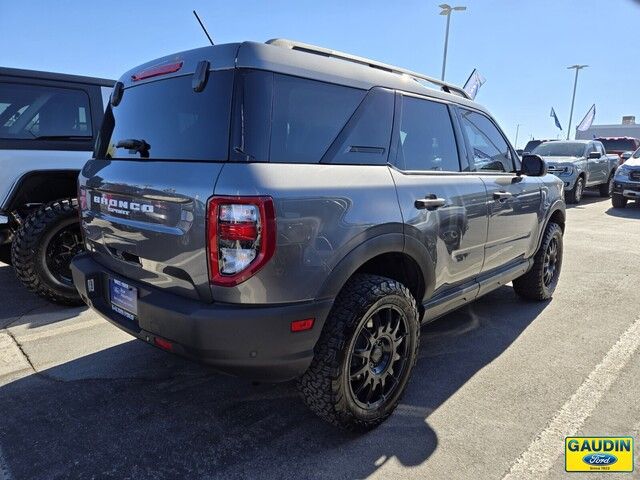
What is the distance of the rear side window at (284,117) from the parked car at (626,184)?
1241cm

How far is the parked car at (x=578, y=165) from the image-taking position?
1288cm

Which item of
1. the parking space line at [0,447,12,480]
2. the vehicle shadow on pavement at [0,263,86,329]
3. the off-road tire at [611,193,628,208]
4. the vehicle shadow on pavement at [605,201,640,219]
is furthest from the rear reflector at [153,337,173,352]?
the off-road tire at [611,193,628,208]

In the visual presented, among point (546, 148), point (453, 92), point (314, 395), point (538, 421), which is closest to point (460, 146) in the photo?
point (453, 92)

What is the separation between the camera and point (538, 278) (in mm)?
4445

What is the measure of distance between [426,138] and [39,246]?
11.2ft

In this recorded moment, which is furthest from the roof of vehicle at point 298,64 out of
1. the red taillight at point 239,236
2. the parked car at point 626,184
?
the parked car at point 626,184

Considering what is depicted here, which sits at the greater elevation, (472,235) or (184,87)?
(184,87)

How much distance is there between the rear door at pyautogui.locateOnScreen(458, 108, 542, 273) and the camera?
3418 mm

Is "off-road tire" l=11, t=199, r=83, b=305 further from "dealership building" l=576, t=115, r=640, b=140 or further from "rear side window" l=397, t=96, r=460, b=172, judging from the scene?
"dealership building" l=576, t=115, r=640, b=140

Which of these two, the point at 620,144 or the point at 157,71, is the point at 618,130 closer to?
the point at 620,144

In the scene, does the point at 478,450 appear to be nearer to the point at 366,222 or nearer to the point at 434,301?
the point at 434,301

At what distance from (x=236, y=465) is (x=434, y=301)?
1.55m

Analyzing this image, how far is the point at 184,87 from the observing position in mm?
2297

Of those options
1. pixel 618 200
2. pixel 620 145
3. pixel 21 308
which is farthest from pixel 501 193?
pixel 620 145
